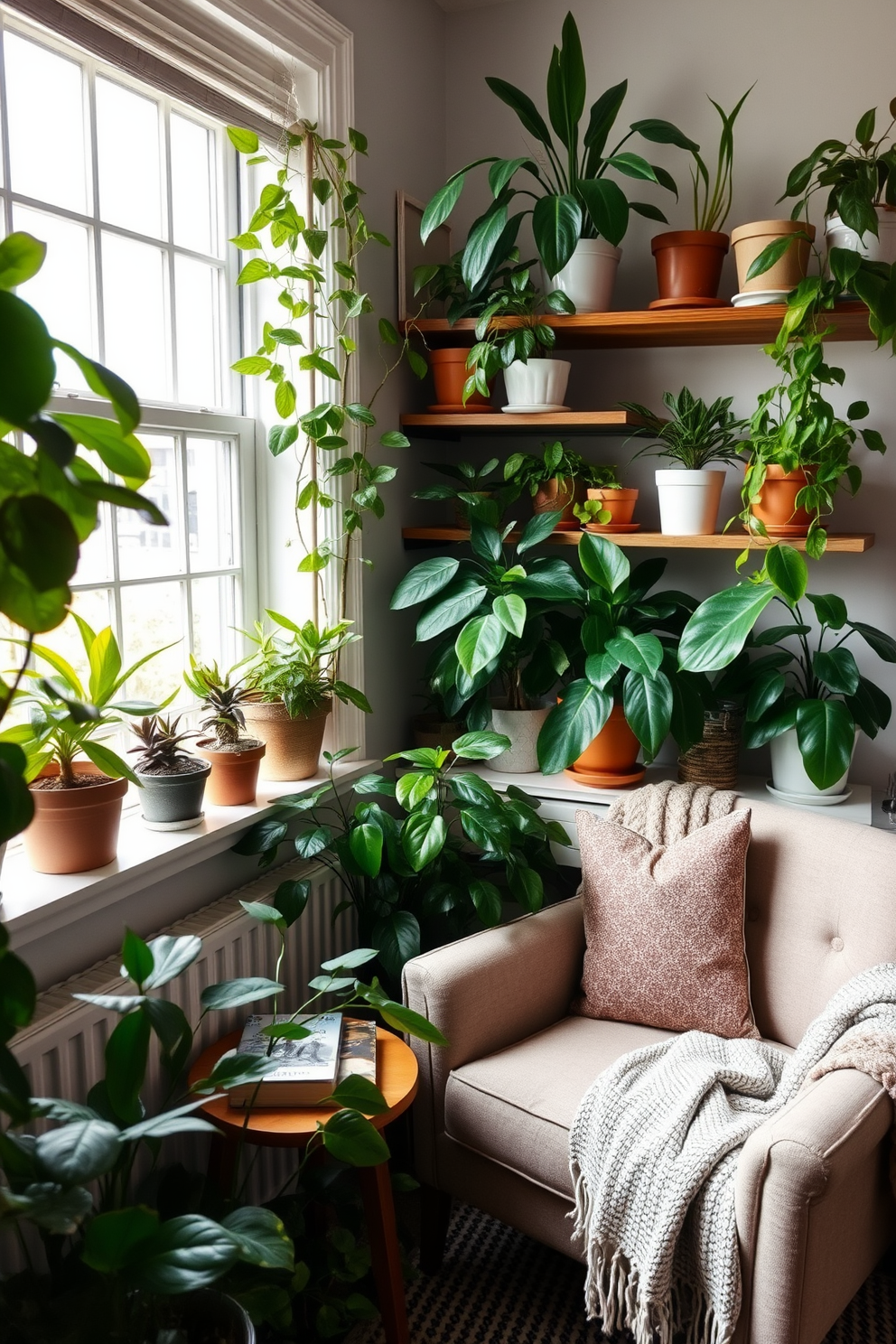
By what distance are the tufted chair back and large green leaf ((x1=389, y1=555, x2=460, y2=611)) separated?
2.72ft

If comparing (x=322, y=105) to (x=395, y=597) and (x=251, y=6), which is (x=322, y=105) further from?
(x=395, y=597)

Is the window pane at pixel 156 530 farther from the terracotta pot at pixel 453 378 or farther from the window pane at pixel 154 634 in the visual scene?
the terracotta pot at pixel 453 378

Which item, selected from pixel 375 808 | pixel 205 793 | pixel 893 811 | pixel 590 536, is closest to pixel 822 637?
pixel 893 811

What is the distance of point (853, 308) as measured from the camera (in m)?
2.12

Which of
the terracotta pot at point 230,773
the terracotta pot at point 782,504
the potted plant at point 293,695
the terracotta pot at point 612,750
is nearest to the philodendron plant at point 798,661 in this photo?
the terracotta pot at point 782,504

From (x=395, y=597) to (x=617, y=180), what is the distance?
1197 millimetres

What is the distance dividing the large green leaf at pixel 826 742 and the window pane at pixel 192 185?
1.56m

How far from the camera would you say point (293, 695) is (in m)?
2.11

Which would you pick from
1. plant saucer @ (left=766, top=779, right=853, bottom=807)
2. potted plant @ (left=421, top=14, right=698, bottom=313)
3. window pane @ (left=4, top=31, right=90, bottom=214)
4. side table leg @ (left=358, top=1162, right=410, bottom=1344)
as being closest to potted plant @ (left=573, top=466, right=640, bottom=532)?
potted plant @ (left=421, top=14, right=698, bottom=313)

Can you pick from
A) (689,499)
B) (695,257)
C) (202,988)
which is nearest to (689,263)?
(695,257)

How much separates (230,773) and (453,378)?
110 centimetres

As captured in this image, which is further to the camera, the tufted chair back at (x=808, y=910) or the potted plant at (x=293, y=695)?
the potted plant at (x=293, y=695)

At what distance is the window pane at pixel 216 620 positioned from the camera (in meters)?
2.16

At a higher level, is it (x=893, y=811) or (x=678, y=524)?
(x=678, y=524)
